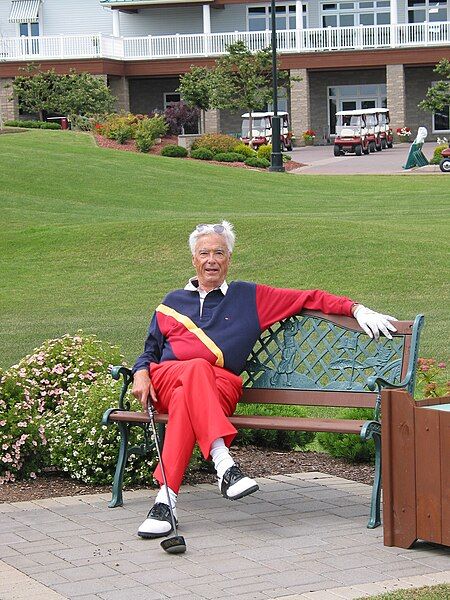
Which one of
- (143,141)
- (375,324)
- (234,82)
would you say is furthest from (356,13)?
(375,324)

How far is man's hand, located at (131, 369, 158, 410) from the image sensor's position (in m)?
6.62

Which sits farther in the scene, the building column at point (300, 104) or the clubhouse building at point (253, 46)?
the building column at point (300, 104)

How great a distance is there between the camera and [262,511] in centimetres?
665

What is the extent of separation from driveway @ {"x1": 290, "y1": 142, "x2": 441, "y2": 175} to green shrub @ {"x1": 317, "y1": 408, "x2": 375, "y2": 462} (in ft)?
93.9

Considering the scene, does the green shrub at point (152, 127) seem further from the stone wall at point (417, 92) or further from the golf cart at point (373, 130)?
the stone wall at point (417, 92)

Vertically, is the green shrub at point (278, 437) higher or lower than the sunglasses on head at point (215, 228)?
lower

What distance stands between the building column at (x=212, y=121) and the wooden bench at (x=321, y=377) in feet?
159

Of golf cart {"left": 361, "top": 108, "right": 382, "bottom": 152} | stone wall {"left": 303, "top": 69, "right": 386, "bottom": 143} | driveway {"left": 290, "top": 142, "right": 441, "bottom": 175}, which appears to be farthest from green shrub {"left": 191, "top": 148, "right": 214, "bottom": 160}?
stone wall {"left": 303, "top": 69, "right": 386, "bottom": 143}

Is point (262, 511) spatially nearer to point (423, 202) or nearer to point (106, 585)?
point (106, 585)

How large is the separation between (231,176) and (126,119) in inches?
417

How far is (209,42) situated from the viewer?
180 ft

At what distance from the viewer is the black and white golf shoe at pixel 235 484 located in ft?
20.1

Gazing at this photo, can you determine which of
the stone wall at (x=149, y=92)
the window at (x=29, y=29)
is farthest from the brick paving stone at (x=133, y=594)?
the window at (x=29, y=29)

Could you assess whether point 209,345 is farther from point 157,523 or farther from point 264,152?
point 264,152
